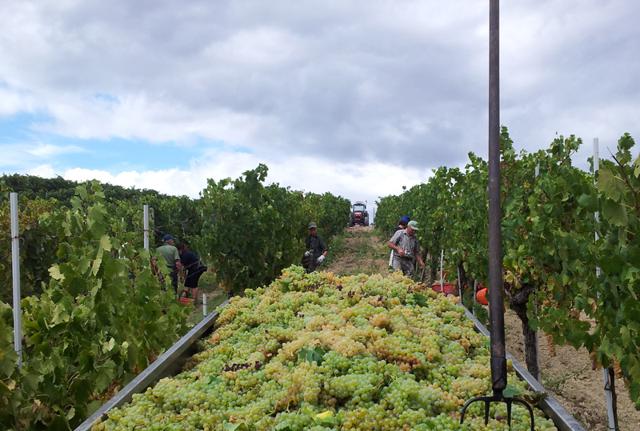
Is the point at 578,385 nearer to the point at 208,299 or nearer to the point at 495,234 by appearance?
the point at 495,234

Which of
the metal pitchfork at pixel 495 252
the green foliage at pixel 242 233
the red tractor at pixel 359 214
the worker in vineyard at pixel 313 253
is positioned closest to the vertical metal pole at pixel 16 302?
the metal pitchfork at pixel 495 252

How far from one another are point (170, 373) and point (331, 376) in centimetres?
132

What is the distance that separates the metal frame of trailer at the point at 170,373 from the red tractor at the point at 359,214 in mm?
55547

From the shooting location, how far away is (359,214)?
60.7 metres

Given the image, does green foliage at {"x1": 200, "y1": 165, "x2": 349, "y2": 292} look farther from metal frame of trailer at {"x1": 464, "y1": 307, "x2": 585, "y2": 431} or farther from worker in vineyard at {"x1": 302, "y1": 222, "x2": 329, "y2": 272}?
metal frame of trailer at {"x1": 464, "y1": 307, "x2": 585, "y2": 431}

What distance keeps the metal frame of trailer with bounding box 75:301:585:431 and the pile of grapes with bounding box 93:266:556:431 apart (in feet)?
0.27

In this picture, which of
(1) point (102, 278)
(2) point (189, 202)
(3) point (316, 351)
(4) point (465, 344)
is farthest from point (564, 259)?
(2) point (189, 202)

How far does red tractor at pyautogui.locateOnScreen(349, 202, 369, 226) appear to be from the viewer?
60438 millimetres

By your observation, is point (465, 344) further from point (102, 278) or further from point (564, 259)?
point (102, 278)

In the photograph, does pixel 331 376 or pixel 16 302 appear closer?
pixel 331 376

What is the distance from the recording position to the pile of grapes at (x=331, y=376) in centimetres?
287

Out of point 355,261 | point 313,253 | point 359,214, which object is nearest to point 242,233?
point 313,253

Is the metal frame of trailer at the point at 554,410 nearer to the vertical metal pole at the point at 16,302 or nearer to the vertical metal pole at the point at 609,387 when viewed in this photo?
the vertical metal pole at the point at 609,387

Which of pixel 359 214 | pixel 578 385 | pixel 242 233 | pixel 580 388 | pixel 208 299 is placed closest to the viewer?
pixel 580 388
